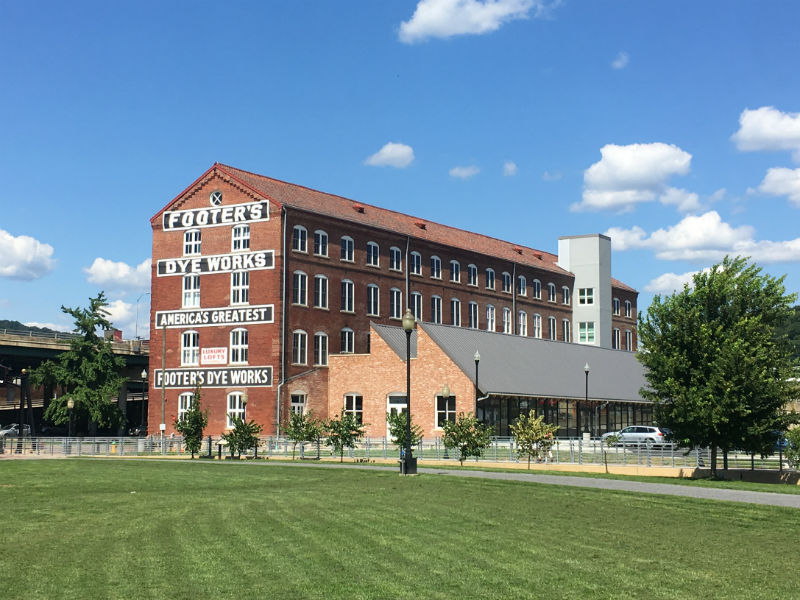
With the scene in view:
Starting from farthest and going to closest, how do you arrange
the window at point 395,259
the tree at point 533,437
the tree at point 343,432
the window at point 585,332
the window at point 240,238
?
1. the window at point 585,332
2. the window at point 395,259
3. the window at point 240,238
4. the tree at point 343,432
5. the tree at point 533,437

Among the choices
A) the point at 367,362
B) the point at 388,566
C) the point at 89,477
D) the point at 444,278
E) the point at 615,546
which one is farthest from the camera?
the point at 444,278

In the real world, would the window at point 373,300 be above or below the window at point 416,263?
below

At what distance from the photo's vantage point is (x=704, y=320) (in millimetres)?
33062

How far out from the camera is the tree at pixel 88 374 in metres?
71.8

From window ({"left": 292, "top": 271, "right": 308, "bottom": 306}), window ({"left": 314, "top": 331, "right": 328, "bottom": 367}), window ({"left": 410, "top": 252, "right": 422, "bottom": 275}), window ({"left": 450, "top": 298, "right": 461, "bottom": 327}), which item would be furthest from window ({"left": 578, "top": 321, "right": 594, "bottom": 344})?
window ({"left": 292, "top": 271, "right": 308, "bottom": 306})

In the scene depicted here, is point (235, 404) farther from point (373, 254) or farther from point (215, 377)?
point (373, 254)

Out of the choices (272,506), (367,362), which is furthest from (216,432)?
(272,506)

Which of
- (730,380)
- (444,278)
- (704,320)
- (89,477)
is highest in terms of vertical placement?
(444,278)

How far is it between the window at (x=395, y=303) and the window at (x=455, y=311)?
6.74 m

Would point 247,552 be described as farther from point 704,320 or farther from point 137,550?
point 704,320

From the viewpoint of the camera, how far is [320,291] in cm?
6550

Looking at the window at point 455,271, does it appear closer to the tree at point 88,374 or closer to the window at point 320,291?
the window at point 320,291

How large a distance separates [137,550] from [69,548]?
1130mm

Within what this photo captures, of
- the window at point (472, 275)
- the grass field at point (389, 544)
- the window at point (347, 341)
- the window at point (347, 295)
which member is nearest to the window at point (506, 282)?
the window at point (472, 275)
